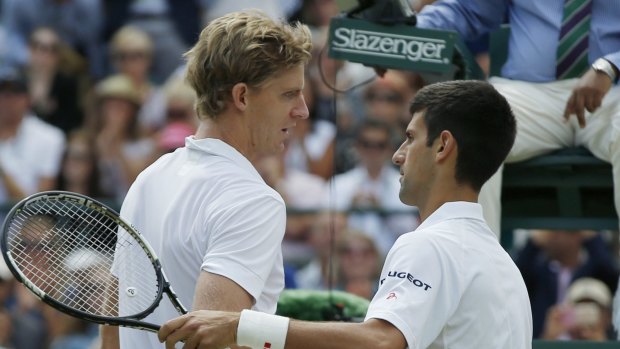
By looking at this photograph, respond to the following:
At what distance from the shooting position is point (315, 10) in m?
9.02

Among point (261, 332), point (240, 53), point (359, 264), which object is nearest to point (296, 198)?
point (359, 264)

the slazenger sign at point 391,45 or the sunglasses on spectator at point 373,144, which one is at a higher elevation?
the slazenger sign at point 391,45

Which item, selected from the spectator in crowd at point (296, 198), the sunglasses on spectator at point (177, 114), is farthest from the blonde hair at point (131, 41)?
the spectator in crowd at point (296, 198)

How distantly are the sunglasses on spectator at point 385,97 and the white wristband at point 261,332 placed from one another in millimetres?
5552

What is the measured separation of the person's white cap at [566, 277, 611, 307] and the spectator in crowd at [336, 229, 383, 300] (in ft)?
3.67

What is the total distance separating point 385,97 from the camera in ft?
28.6

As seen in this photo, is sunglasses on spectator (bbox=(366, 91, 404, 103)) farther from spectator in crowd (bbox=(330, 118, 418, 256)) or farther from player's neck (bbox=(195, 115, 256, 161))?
player's neck (bbox=(195, 115, 256, 161))

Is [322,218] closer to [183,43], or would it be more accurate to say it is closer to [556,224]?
[183,43]

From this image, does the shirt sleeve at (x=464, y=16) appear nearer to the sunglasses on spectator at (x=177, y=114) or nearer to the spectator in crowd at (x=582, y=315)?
the spectator in crowd at (x=582, y=315)

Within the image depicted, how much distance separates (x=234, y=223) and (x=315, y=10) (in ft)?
18.9

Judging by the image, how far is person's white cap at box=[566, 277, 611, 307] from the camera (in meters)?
7.46

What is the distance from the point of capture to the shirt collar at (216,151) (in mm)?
3570

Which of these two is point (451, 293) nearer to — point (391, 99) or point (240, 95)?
point (240, 95)

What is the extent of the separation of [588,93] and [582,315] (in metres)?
2.75
